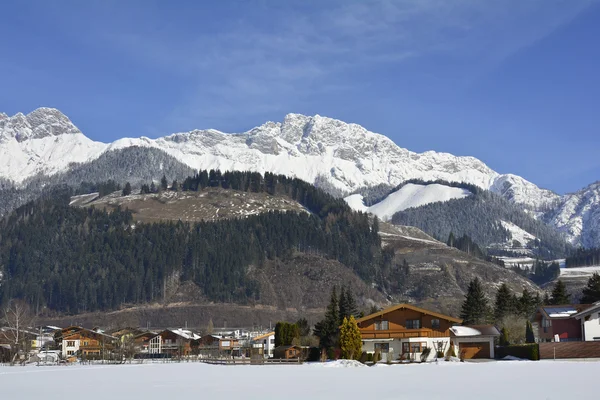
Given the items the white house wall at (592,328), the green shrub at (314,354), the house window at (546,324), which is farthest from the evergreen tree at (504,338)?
the green shrub at (314,354)

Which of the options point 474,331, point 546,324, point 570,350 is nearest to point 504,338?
point 474,331

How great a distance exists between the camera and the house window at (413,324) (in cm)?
8375

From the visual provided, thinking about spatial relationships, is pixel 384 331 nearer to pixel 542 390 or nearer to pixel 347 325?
pixel 347 325

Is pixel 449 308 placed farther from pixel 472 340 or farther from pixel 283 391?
pixel 283 391

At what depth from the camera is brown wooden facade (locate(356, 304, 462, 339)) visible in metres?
82.6

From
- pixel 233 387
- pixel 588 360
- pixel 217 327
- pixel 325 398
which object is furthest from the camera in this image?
pixel 217 327

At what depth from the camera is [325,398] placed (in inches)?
1379

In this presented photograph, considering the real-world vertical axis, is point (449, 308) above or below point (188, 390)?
above

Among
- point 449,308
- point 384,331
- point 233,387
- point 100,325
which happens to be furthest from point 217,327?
point 233,387

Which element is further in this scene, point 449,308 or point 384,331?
point 449,308

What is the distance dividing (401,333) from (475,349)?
25.3ft

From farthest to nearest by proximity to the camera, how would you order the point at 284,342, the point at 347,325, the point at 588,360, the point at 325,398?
the point at 284,342, the point at 347,325, the point at 588,360, the point at 325,398

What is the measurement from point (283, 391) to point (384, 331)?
46144mm

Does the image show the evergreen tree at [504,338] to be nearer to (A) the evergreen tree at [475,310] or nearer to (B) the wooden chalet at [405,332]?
(B) the wooden chalet at [405,332]
